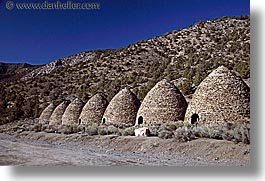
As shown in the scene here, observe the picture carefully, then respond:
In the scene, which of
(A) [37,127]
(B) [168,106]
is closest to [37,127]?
(A) [37,127]

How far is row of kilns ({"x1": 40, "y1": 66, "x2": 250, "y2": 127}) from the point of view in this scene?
8211mm

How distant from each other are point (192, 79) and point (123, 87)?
314 cm

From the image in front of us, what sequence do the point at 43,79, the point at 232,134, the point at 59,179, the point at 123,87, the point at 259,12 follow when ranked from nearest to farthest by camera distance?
the point at 59,179, the point at 259,12, the point at 232,134, the point at 43,79, the point at 123,87

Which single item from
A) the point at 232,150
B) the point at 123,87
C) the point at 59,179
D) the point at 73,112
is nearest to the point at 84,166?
the point at 59,179

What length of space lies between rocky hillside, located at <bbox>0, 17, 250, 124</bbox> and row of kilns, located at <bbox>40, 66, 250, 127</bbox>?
1.49 feet

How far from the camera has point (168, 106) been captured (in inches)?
394

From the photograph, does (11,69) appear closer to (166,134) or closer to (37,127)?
(166,134)

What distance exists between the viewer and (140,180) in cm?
528

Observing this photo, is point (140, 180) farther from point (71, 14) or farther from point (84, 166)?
point (71, 14)

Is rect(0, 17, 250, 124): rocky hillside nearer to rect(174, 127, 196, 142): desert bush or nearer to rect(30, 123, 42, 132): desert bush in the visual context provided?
rect(30, 123, 42, 132): desert bush

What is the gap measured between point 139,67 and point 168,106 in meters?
3.88

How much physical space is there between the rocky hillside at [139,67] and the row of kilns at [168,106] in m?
0.45

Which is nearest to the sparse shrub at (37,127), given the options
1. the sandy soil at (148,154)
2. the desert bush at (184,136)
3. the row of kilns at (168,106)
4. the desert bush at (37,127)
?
the desert bush at (37,127)

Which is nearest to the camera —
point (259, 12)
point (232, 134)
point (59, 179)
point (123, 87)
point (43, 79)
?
point (59, 179)
